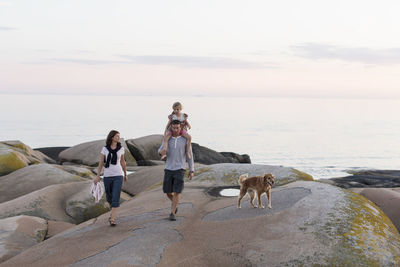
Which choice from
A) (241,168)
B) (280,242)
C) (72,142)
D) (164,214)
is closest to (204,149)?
(241,168)

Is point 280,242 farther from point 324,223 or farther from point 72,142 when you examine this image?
point 72,142

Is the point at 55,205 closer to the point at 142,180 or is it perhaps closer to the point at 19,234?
the point at 19,234

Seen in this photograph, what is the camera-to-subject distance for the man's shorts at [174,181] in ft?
34.1

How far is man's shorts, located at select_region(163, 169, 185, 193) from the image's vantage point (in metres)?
10.4

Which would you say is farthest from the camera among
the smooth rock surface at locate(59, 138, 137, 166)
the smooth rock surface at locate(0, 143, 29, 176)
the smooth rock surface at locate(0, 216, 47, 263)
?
the smooth rock surface at locate(59, 138, 137, 166)

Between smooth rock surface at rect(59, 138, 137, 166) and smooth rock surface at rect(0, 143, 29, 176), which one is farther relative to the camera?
smooth rock surface at rect(59, 138, 137, 166)

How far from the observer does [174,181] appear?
10.4 meters

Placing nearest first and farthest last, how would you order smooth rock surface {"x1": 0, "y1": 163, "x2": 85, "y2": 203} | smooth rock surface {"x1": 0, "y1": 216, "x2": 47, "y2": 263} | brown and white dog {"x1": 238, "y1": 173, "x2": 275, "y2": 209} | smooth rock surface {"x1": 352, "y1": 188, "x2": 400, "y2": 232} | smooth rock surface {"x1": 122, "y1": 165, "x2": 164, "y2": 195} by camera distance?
brown and white dog {"x1": 238, "y1": 173, "x2": 275, "y2": 209}, smooth rock surface {"x1": 0, "y1": 216, "x2": 47, "y2": 263}, smooth rock surface {"x1": 352, "y1": 188, "x2": 400, "y2": 232}, smooth rock surface {"x1": 0, "y1": 163, "x2": 85, "y2": 203}, smooth rock surface {"x1": 122, "y1": 165, "x2": 164, "y2": 195}

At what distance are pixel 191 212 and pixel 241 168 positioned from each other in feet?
14.6

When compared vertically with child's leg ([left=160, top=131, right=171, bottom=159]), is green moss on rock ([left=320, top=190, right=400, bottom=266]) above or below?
below

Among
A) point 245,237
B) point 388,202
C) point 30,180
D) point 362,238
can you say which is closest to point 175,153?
point 245,237

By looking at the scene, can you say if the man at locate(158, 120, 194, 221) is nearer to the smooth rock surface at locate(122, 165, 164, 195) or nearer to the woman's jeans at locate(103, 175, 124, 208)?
the woman's jeans at locate(103, 175, 124, 208)

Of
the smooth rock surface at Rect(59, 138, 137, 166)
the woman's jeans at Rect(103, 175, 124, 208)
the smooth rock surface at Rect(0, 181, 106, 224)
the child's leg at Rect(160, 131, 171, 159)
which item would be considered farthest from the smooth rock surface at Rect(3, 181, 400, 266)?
the smooth rock surface at Rect(59, 138, 137, 166)

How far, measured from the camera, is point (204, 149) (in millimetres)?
35406
